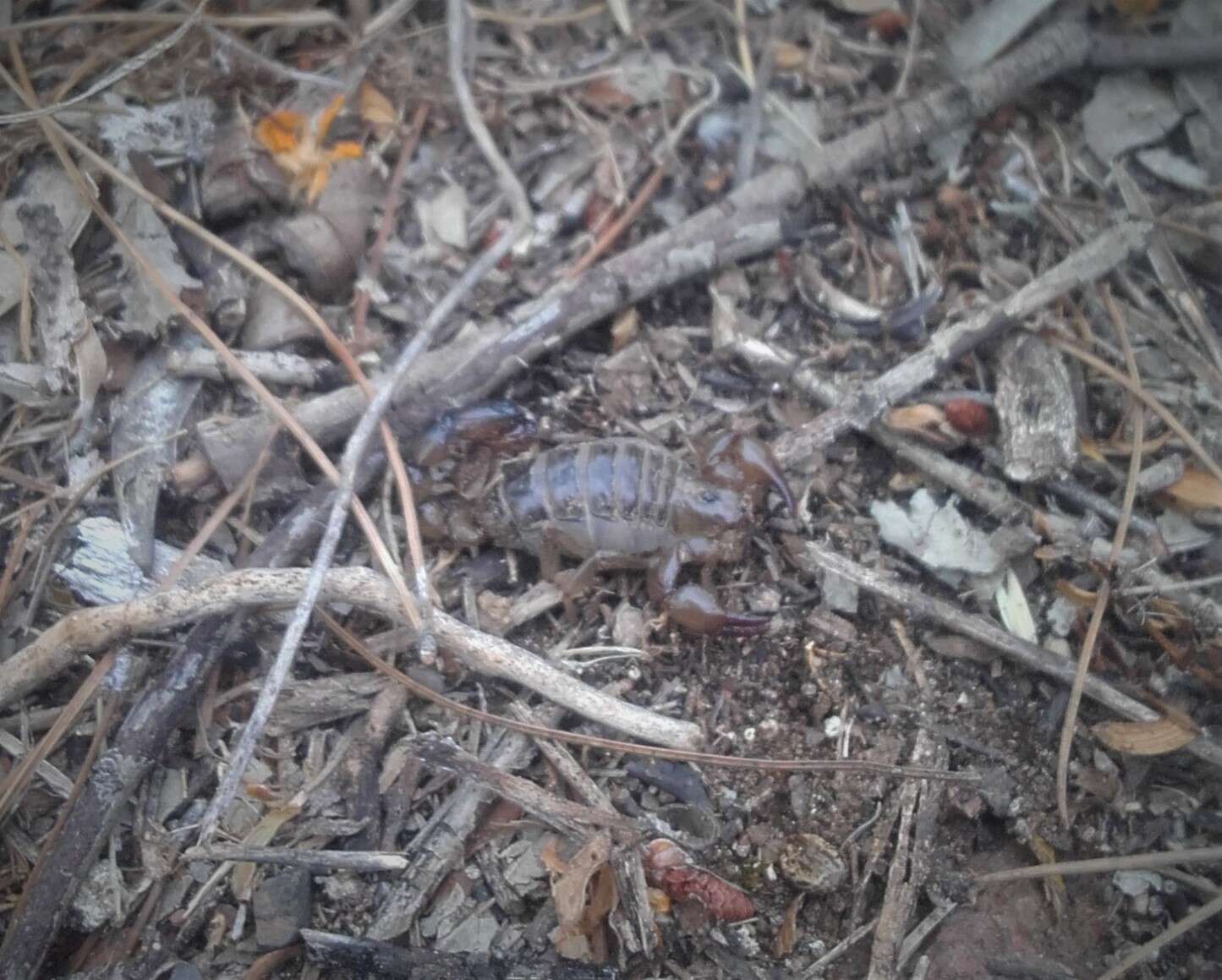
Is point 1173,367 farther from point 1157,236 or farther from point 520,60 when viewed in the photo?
point 520,60

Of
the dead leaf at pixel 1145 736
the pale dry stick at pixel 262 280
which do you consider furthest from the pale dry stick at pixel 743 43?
the dead leaf at pixel 1145 736

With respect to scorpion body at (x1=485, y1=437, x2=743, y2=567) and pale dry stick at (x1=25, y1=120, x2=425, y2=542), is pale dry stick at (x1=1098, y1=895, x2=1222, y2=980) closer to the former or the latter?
scorpion body at (x1=485, y1=437, x2=743, y2=567)

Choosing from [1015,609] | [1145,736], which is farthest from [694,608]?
[1145,736]

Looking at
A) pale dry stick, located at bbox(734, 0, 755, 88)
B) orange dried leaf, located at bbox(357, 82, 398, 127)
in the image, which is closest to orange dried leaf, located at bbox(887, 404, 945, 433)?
pale dry stick, located at bbox(734, 0, 755, 88)

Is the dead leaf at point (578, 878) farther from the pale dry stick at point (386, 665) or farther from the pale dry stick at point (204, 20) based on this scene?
the pale dry stick at point (204, 20)

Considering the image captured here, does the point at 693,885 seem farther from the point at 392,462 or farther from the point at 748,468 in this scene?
the point at 392,462

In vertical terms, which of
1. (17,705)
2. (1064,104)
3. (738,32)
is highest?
(738,32)

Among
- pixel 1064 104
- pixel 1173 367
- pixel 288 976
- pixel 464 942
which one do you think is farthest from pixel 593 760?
pixel 1064 104
